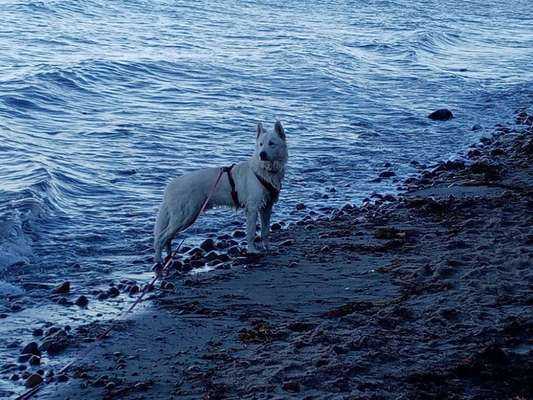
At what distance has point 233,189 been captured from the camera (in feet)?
34.2

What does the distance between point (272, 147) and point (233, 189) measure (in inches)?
27.9

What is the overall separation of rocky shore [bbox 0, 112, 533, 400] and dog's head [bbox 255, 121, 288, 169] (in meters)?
1.19

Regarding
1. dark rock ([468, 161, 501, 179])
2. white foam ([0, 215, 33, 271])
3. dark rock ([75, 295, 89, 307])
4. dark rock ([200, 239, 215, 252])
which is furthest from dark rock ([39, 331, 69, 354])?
dark rock ([468, 161, 501, 179])

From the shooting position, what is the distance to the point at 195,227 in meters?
12.2

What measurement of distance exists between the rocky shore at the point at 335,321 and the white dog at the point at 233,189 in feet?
1.57

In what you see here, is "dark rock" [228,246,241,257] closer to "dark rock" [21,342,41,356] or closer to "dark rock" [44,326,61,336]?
"dark rock" [44,326,61,336]

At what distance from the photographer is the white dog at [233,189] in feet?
33.7

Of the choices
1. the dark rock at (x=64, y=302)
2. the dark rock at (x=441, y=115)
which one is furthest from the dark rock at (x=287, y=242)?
the dark rock at (x=441, y=115)

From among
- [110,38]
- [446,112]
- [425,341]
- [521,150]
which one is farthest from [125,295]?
[110,38]

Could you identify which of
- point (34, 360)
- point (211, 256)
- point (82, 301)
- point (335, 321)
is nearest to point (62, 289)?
point (82, 301)

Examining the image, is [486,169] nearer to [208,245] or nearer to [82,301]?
[208,245]

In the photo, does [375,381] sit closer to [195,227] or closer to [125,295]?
[125,295]

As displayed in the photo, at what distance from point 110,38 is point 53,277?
2205 cm

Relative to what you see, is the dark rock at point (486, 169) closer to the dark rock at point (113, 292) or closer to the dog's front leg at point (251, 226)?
the dog's front leg at point (251, 226)
